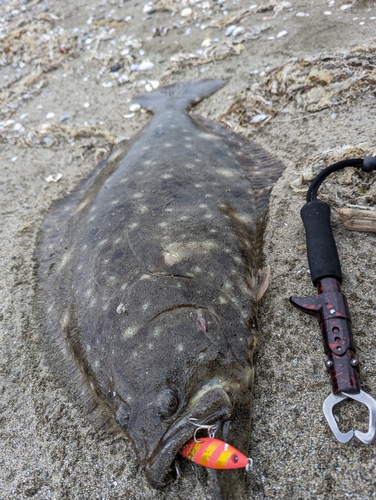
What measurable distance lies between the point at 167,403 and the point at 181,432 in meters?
0.14

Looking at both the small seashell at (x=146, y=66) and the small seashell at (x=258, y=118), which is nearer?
the small seashell at (x=258, y=118)

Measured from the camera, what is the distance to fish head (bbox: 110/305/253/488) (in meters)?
1.87

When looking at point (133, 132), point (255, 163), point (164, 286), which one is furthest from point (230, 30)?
point (164, 286)

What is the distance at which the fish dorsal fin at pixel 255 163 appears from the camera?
3.08 meters

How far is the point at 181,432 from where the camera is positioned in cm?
185

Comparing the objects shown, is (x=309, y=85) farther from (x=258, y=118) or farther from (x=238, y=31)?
(x=238, y=31)

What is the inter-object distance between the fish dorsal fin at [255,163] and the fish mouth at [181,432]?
1419 mm

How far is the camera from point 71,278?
108 inches

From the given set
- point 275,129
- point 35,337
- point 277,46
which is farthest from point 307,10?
point 35,337

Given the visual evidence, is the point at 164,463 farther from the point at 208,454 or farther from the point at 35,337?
the point at 35,337

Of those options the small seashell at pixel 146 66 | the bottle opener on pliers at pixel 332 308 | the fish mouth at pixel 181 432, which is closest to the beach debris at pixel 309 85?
the bottle opener on pliers at pixel 332 308

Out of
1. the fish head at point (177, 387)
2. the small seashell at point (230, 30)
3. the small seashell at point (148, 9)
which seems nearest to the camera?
the fish head at point (177, 387)

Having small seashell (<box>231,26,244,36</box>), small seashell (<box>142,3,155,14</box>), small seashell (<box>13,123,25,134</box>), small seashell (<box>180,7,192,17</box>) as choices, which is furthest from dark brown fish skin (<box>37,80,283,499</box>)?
small seashell (<box>142,3,155,14</box>)

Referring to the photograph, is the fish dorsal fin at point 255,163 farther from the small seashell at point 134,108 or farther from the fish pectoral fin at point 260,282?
the small seashell at point 134,108
